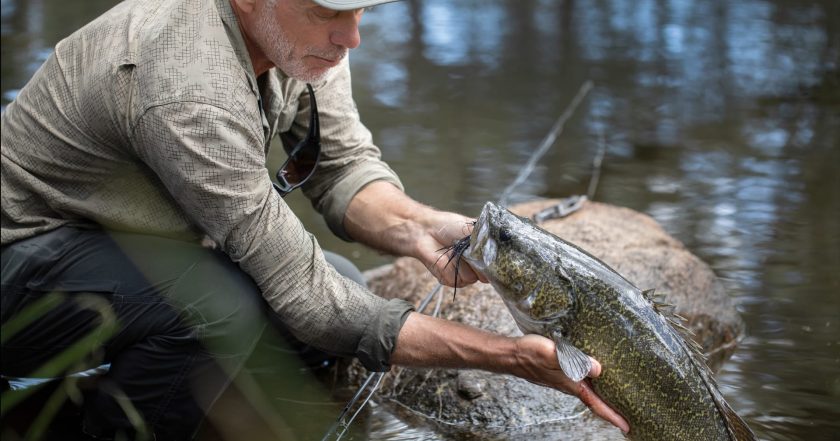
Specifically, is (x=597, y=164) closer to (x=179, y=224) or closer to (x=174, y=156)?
(x=179, y=224)

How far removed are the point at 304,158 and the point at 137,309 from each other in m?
0.93

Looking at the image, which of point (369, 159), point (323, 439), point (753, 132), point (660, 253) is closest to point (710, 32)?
point (753, 132)

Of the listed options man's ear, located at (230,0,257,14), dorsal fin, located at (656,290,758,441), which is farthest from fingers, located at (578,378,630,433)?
man's ear, located at (230,0,257,14)

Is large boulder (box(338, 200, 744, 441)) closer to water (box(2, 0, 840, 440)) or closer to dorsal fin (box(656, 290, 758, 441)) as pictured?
water (box(2, 0, 840, 440))

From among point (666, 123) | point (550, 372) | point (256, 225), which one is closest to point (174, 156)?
point (256, 225)

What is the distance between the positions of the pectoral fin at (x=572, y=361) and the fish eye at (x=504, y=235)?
13.4 inches

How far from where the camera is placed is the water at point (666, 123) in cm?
473

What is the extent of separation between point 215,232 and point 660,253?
218 cm

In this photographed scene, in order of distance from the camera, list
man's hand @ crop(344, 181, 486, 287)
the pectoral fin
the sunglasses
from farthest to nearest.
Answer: the sunglasses → man's hand @ crop(344, 181, 486, 287) → the pectoral fin

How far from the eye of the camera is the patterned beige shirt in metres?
2.97

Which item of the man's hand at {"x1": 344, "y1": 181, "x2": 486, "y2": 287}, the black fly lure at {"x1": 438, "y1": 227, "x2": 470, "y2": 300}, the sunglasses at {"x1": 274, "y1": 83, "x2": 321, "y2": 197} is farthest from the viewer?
the sunglasses at {"x1": 274, "y1": 83, "x2": 321, "y2": 197}

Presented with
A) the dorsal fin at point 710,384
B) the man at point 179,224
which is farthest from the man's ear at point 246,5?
the dorsal fin at point 710,384

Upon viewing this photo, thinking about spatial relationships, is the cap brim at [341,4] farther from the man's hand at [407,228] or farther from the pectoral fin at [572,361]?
the pectoral fin at [572,361]

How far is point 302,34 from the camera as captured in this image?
318 centimetres
